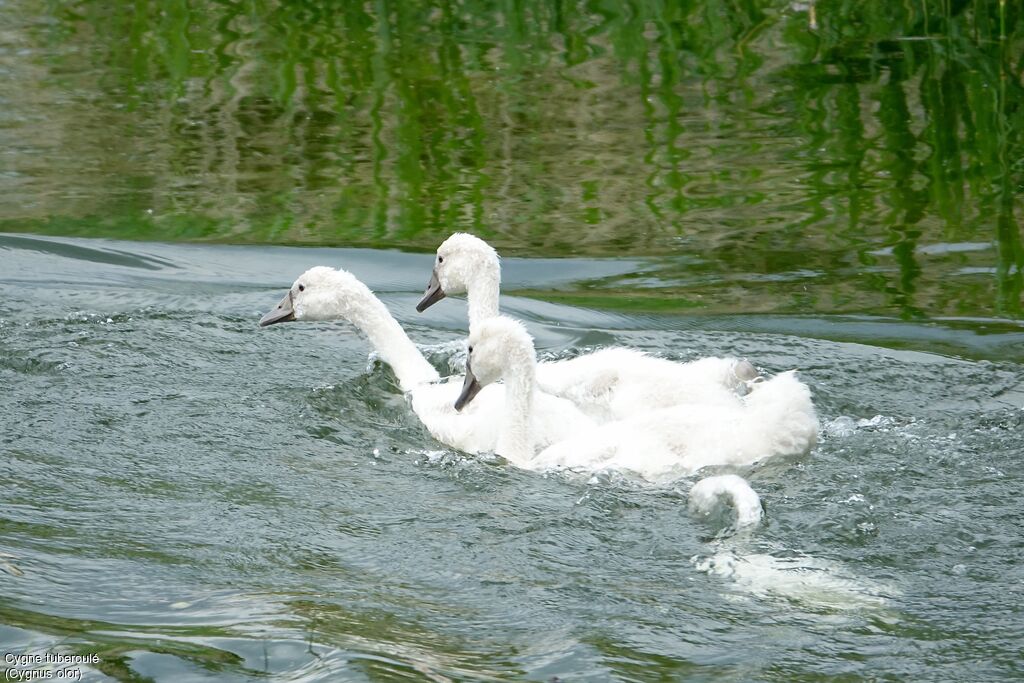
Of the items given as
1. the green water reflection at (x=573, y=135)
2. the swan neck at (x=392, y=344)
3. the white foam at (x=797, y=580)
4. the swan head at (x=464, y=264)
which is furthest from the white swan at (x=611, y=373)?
the white foam at (x=797, y=580)

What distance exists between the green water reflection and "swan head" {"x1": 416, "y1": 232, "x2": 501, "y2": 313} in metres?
1.12

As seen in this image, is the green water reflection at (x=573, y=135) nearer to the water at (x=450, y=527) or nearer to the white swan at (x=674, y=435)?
the water at (x=450, y=527)

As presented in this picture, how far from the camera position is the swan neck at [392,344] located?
7.67 m

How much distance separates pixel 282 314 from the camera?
26.1 ft

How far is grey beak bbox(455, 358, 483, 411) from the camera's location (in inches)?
270

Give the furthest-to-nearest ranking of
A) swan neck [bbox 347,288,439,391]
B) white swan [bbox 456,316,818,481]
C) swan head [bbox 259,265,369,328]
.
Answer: swan head [bbox 259,265,369,328] → swan neck [bbox 347,288,439,391] → white swan [bbox 456,316,818,481]

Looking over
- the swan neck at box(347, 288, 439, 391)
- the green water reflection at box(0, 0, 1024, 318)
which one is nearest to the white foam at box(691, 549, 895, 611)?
the swan neck at box(347, 288, 439, 391)

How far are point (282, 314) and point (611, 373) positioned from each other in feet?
6.40

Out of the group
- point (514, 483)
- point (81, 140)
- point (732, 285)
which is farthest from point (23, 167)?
point (514, 483)

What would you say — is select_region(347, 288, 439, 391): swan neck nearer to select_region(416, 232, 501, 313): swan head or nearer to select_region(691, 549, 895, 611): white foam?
select_region(416, 232, 501, 313): swan head

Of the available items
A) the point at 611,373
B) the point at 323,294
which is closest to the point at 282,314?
the point at 323,294

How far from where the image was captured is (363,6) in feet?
52.0

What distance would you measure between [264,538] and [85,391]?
206 cm

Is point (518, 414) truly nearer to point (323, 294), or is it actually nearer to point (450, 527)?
point (450, 527)
